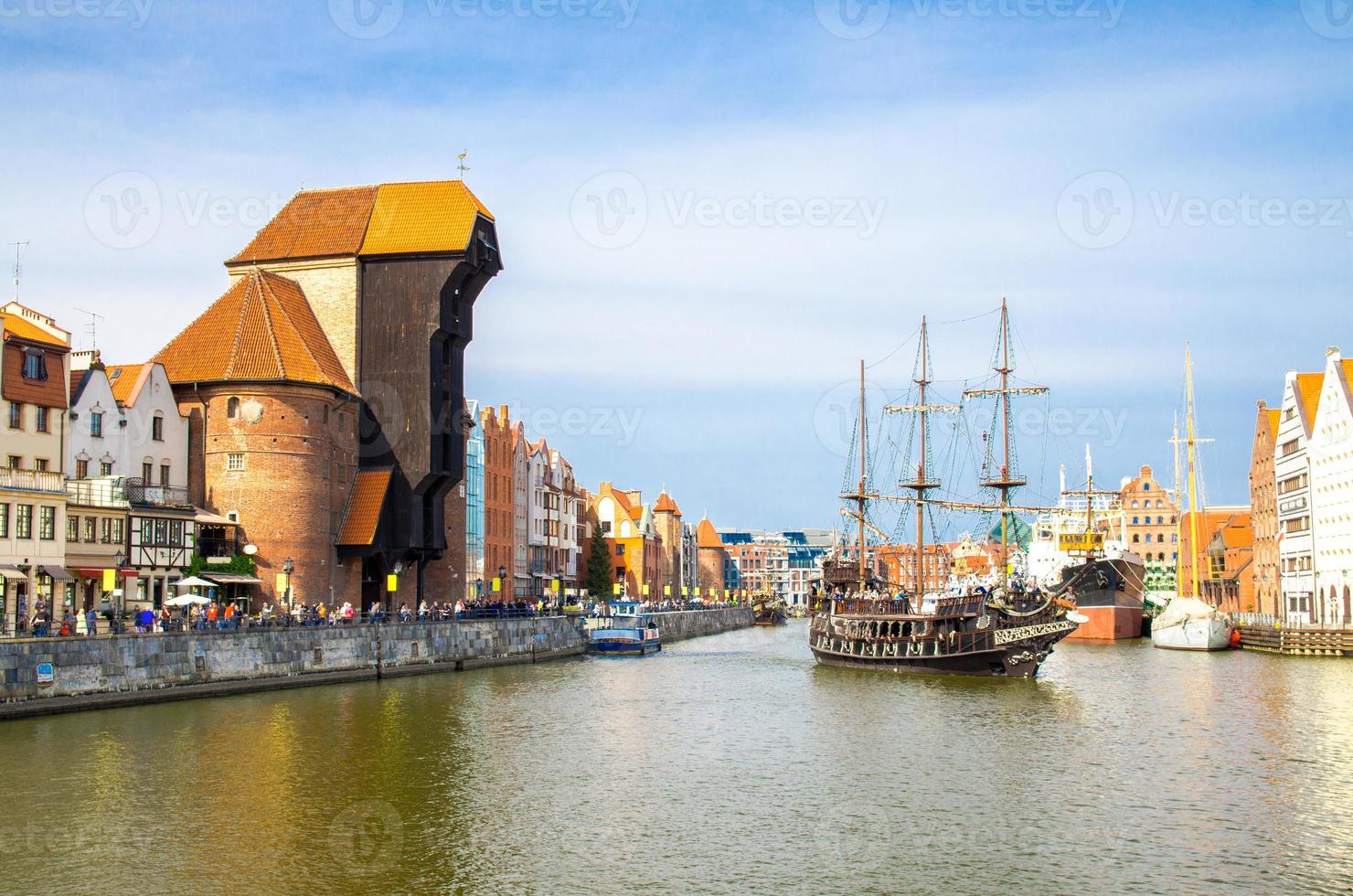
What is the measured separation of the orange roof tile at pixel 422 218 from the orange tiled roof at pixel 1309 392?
6287 centimetres

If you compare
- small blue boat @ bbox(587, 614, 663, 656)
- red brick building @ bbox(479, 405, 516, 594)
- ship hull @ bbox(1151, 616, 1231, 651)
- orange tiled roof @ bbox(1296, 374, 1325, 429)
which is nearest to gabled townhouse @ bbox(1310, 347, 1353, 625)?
orange tiled roof @ bbox(1296, 374, 1325, 429)

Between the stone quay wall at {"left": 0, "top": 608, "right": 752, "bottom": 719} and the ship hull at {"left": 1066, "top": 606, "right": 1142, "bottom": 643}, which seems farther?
the ship hull at {"left": 1066, "top": 606, "right": 1142, "bottom": 643}

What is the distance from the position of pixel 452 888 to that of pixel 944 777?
649 inches

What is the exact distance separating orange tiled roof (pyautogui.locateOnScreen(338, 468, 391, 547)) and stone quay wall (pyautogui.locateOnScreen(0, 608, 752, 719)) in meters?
6.98

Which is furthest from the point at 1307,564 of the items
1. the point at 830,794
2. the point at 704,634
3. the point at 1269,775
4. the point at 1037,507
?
the point at 830,794

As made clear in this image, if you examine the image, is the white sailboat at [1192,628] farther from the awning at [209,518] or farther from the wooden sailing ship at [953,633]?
the awning at [209,518]

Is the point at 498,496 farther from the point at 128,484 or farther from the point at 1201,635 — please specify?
the point at 1201,635

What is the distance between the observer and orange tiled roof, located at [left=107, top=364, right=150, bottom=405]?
68125 mm

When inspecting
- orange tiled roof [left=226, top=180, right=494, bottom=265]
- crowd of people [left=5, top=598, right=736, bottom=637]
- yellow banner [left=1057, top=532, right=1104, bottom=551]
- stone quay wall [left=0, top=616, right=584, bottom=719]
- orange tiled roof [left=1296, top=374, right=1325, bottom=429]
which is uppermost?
orange tiled roof [left=226, top=180, right=494, bottom=265]

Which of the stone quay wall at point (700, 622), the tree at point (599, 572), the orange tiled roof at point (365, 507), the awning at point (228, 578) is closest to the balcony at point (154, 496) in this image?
the awning at point (228, 578)

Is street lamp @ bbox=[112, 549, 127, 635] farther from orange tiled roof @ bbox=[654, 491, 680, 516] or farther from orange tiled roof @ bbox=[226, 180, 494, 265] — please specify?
orange tiled roof @ bbox=[654, 491, 680, 516]

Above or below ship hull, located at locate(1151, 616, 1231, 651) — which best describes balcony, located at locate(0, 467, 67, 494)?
above

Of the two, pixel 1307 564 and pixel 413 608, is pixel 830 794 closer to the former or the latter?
pixel 413 608

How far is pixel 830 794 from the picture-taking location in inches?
1371
